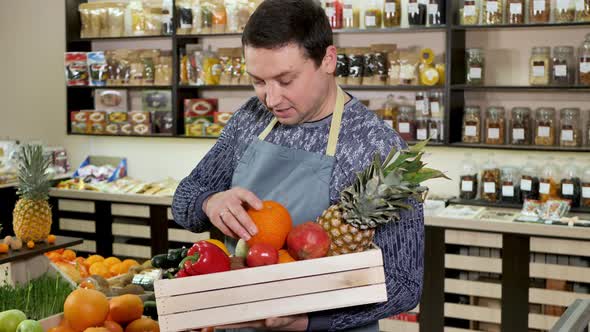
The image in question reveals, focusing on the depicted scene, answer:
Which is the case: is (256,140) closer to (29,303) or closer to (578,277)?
(29,303)

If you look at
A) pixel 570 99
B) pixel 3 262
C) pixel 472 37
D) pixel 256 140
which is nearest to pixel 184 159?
pixel 472 37

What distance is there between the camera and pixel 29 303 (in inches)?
88.0

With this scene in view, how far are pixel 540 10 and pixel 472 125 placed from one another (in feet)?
2.46

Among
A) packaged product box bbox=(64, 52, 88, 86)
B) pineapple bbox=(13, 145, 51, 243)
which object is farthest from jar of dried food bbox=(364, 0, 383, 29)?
pineapple bbox=(13, 145, 51, 243)

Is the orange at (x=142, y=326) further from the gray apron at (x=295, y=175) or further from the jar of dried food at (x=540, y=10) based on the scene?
the jar of dried food at (x=540, y=10)

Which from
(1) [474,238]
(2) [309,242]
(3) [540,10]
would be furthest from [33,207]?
(3) [540,10]

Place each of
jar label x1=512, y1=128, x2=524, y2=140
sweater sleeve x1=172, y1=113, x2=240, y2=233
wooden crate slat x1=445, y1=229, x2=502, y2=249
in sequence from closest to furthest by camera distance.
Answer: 1. sweater sleeve x1=172, y1=113, x2=240, y2=233
2. wooden crate slat x1=445, y1=229, x2=502, y2=249
3. jar label x1=512, y1=128, x2=524, y2=140

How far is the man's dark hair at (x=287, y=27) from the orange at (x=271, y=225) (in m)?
0.34

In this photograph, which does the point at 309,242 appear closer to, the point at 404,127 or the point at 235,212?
the point at 235,212

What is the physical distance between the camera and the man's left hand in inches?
54.9

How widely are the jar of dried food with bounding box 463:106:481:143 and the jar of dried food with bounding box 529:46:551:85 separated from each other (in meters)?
0.36

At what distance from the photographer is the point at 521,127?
169 inches

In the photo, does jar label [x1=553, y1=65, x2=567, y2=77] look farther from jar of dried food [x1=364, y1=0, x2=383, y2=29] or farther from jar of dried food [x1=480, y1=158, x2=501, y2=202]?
jar of dried food [x1=364, y1=0, x2=383, y2=29]

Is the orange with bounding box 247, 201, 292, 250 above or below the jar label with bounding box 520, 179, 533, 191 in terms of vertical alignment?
above
